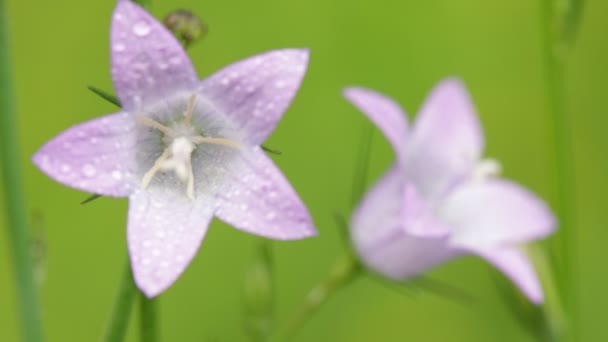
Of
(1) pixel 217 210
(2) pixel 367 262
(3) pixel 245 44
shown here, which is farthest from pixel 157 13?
(1) pixel 217 210

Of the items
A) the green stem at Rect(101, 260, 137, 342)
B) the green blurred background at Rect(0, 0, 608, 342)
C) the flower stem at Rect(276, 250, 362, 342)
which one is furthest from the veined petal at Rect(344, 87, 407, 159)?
the green blurred background at Rect(0, 0, 608, 342)

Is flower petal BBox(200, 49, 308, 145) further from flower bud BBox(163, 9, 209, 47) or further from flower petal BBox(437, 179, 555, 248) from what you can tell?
flower petal BBox(437, 179, 555, 248)

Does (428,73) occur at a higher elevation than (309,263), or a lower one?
higher

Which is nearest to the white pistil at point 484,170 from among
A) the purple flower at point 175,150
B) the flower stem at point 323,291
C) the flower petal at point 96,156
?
the flower stem at point 323,291

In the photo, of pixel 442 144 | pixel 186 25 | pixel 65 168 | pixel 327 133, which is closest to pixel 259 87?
pixel 186 25

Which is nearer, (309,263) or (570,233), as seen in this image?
(570,233)

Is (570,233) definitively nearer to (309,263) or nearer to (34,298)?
(34,298)

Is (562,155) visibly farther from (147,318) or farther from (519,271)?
(147,318)
